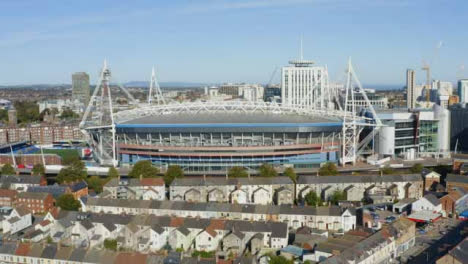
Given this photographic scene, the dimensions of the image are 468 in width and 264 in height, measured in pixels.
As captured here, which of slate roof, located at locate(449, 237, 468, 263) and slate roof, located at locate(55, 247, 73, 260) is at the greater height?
slate roof, located at locate(449, 237, 468, 263)

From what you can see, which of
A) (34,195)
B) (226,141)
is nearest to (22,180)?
(34,195)

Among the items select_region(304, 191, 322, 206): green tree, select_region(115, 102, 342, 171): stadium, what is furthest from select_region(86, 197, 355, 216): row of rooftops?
select_region(115, 102, 342, 171): stadium

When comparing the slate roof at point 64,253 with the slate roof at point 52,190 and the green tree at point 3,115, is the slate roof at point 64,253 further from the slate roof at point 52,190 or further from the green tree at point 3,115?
the green tree at point 3,115

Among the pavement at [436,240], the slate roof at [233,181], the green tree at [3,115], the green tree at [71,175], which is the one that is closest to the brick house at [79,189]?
the green tree at [71,175]

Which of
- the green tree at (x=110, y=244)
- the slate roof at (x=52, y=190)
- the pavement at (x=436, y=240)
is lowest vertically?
the pavement at (x=436, y=240)

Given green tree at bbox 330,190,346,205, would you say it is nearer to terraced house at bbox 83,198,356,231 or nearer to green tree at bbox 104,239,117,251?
terraced house at bbox 83,198,356,231

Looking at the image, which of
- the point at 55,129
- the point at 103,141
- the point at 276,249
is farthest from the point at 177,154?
the point at 55,129
